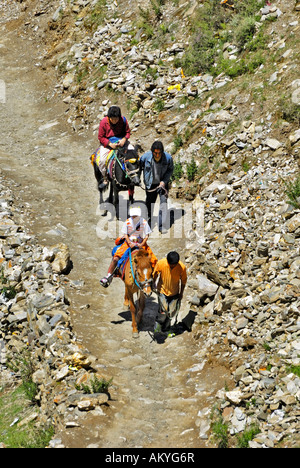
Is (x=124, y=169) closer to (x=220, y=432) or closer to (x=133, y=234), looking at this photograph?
(x=133, y=234)

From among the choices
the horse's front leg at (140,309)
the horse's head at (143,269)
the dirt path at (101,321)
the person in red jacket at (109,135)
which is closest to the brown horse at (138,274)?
the horse's head at (143,269)

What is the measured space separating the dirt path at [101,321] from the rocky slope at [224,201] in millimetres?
361

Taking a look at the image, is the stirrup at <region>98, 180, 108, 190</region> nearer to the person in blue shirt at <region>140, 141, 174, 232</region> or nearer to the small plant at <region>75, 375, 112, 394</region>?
the person in blue shirt at <region>140, 141, 174, 232</region>

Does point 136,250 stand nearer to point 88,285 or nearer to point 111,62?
point 88,285

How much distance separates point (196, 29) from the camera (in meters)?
18.6

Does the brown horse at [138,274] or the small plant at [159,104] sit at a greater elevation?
the small plant at [159,104]

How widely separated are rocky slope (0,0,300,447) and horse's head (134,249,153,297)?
1.37 m

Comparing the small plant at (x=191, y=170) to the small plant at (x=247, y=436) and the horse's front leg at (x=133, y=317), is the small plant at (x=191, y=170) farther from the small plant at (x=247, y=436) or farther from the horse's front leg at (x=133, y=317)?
the small plant at (x=247, y=436)

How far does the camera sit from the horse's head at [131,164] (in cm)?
1348

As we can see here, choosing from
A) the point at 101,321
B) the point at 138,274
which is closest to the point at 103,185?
the point at 101,321

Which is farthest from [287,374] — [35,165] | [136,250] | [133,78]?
[133,78]

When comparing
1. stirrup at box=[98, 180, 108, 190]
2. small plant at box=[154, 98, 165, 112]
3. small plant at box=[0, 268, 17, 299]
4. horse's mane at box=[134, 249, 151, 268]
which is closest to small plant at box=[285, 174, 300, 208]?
horse's mane at box=[134, 249, 151, 268]

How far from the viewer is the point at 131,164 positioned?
13516mm

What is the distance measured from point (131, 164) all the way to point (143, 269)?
4.26 meters
